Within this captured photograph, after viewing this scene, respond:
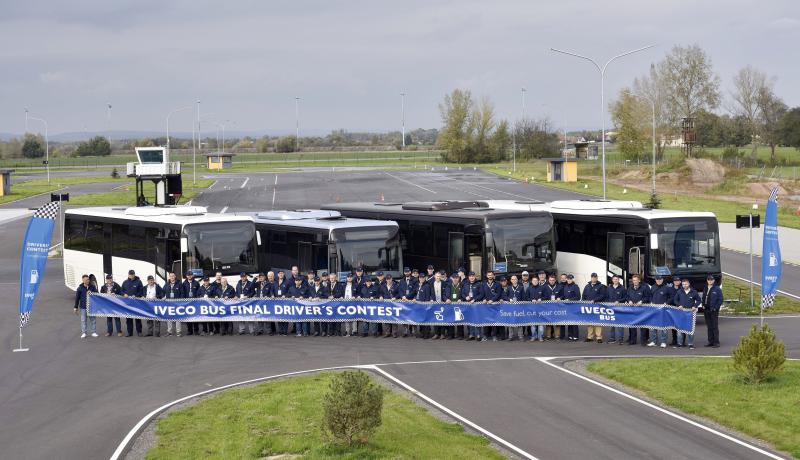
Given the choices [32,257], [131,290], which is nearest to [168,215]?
[131,290]

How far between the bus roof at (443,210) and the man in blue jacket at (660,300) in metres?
5.12

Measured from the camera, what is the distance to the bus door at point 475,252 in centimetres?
2720

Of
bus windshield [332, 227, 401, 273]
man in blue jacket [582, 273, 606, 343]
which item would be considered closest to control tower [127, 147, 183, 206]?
bus windshield [332, 227, 401, 273]

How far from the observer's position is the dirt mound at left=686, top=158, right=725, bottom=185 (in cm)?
8244

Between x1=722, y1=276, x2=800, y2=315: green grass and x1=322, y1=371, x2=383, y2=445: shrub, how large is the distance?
18.1 m

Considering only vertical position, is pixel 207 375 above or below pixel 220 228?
below

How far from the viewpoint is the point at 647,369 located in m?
19.9

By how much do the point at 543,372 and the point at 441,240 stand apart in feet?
30.5

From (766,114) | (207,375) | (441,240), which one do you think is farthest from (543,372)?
(766,114)

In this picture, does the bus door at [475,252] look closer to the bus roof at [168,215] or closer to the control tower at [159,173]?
the bus roof at [168,215]

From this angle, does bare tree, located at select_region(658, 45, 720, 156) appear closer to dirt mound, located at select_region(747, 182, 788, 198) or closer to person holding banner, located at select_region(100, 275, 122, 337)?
dirt mound, located at select_region(747, 182, 788, 198)

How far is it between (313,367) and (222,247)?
769 cm

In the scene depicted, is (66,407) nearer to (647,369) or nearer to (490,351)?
(490,351)

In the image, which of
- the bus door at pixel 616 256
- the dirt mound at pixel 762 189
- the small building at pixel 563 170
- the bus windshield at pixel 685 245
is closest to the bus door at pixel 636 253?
the bus door at pixel 616 256
